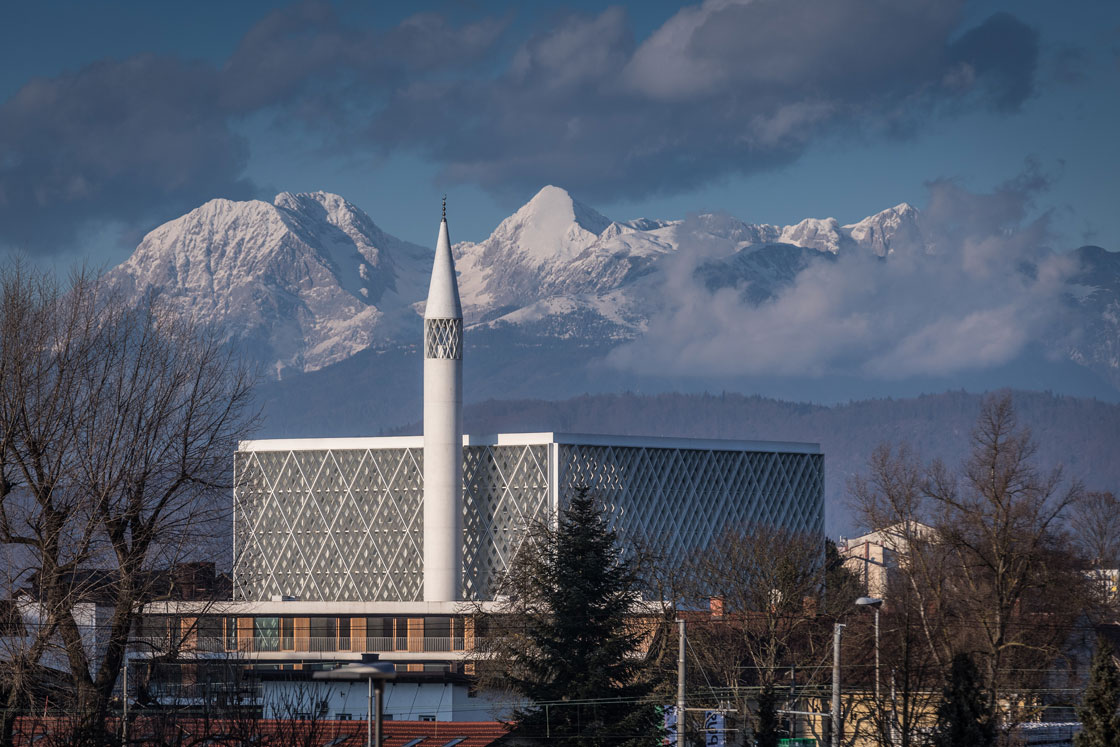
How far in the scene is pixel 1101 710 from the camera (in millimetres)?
44375

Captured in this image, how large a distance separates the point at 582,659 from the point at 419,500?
7586cm

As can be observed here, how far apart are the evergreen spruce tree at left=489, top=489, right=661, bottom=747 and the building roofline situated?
66.5 metres

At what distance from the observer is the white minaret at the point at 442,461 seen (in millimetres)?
116562

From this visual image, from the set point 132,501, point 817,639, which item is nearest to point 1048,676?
point 817,639

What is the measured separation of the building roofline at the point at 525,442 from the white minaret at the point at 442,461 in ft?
19.9

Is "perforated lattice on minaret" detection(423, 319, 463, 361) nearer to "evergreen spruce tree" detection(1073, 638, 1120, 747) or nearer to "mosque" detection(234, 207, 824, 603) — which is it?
"mosque" detection(234, 207, 824, 603)

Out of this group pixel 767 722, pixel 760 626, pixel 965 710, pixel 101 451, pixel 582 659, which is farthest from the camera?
pixel 760 626

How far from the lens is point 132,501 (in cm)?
4247

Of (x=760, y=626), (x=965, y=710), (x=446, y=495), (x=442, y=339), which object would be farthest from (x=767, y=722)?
(x=442, y=339)

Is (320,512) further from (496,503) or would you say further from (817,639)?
(817,639)

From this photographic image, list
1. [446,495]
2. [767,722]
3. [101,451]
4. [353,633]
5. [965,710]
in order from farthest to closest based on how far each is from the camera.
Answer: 1. [446,495]
2. [353,633]
3. [767,722]
4. [101,451]
5. [965,710]

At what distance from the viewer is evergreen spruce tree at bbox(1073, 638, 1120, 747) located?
44.2 m

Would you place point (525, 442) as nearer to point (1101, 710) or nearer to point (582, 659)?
point (582, 659)

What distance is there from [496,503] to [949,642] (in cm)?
6422
